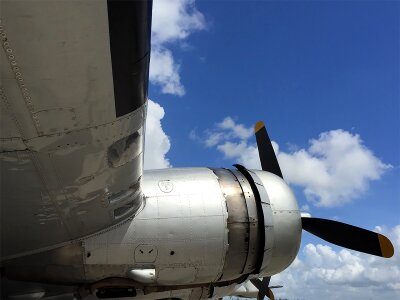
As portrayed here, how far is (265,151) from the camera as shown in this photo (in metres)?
9.46

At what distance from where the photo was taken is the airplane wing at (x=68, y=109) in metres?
3.21

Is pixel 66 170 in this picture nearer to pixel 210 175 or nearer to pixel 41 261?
pixel 41 261

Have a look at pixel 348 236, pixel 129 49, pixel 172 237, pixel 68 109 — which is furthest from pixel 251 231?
pixel 129 49

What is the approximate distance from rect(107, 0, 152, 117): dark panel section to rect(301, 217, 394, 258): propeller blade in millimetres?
5480

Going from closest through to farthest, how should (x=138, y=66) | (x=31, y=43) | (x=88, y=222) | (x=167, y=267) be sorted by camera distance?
(x=31, y=43)
(x=138, y=66)
(x=88, y=222)
(x=167, y=267)

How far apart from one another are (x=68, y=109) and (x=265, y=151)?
616 cm

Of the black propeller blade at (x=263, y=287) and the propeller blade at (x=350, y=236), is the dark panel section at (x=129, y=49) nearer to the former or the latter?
the propeller blade at (x=350, y=236)

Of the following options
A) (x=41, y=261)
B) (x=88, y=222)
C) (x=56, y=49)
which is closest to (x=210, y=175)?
(x=88, y=222)

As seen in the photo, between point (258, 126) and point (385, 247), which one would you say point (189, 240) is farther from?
point (385, 247)

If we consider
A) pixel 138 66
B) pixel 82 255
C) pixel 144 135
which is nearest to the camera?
A: pixel 138 66

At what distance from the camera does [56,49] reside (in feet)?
11.0

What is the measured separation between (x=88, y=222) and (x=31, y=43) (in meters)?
3.69

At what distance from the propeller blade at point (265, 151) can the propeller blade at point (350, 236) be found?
49.0 inches

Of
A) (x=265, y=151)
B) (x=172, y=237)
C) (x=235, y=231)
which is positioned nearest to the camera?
(x=172, y=237)
